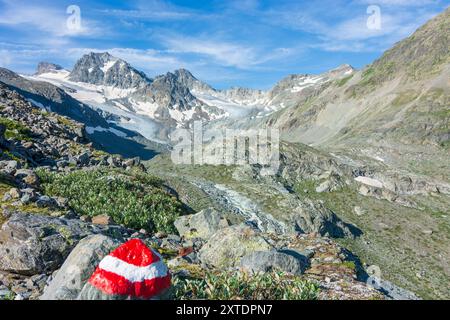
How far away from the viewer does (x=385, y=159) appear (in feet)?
366

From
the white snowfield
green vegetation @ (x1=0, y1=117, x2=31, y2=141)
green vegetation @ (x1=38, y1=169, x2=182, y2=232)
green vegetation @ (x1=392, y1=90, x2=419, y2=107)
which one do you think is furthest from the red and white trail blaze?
green vegetation @ (x1=392, y1=90, x2=419, y2=107)

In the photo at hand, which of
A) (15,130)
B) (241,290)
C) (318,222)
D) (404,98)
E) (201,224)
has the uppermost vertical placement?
(404,98)

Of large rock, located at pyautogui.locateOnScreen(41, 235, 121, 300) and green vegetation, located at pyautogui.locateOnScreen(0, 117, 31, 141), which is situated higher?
green vegetation, located at pyautogui.locateOnScreen(0, 117, 31, 141)

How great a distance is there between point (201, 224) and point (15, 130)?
29.8m

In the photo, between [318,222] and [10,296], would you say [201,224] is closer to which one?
[10,296]

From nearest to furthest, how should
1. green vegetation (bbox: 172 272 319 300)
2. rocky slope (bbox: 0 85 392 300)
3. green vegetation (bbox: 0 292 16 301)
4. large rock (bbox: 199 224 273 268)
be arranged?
green vegetation (bbox: 172 272 319 300)
green vegetation (bbox: 0 292 16 301)
rocky slope (bbox: 0 85 392 300)
large rock (bbox: 199 224 273 268)

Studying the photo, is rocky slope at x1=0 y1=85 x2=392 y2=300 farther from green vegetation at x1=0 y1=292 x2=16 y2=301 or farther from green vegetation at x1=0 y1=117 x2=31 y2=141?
green vegetation at x1=0 y1=117 x2=31 y2=141

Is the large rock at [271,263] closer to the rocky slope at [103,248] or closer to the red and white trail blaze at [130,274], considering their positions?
the rocky slope at [103,248]

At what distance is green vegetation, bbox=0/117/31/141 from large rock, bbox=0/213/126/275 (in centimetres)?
2979

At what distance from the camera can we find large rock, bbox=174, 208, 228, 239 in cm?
2348

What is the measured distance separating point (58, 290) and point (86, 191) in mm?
16726

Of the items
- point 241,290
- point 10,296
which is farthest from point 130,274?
point 10,296

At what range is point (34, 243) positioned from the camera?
1338 cm
